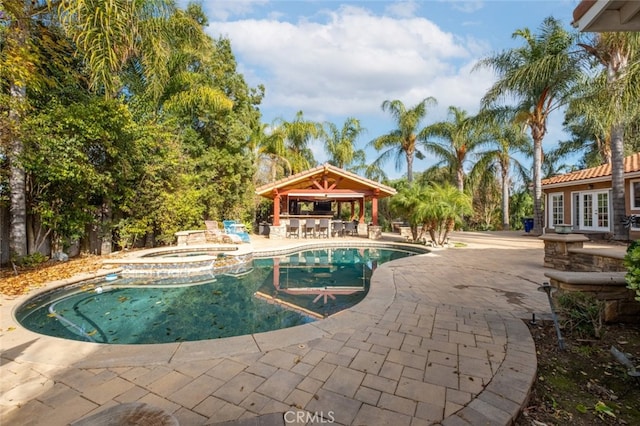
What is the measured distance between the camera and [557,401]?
7.29ft

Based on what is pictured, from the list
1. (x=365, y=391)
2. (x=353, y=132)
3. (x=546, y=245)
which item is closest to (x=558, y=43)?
(x=546, y=245)

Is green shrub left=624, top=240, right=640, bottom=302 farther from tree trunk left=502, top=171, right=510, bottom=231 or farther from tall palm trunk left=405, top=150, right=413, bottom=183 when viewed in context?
tree trunk left=502, top=171, right=510, bottom=231

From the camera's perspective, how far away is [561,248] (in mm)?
6664

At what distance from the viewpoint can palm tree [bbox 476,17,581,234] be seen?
12742 mm

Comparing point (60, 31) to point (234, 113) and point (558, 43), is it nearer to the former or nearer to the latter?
point (234, 113)

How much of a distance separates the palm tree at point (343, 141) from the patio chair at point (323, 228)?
10663mm

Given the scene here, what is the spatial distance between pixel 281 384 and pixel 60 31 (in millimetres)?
10013

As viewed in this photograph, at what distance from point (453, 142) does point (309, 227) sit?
11.4 meters

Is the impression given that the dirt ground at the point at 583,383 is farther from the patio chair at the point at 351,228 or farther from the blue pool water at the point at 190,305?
the patio chair at the point at 351,228

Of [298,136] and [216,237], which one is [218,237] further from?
[298,136]

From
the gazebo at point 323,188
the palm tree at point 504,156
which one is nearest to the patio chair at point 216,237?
the gazebo at point 323,188

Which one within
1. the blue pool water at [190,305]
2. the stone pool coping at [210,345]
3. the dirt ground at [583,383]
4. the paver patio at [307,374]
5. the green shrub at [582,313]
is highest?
the green shrub at [582,313]

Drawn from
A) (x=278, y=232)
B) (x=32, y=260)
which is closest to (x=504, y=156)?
(x=278, y=232)

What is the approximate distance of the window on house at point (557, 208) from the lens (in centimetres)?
1509
